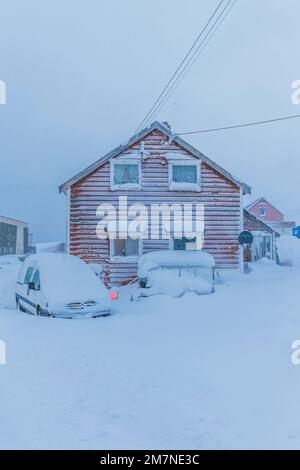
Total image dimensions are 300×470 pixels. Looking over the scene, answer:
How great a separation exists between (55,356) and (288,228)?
2134 inches

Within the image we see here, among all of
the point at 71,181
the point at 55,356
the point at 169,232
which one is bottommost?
the point at 55,356

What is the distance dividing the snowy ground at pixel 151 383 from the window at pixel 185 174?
10.9 m

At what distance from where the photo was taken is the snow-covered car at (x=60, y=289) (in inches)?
386

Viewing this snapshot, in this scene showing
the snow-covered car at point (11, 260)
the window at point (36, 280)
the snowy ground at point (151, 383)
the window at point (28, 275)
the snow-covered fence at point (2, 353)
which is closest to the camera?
the snowy ground at point (151, 383)

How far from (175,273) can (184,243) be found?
528cm

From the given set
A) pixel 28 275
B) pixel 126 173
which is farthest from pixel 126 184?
pixel 28 275

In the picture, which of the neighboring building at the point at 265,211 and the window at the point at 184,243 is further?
the neighboring building at the point at 265,211

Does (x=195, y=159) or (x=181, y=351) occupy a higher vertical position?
(x=195, y=159)

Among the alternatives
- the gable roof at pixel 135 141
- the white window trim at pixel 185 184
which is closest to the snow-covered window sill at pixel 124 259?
the white window trim at pixel 185 184

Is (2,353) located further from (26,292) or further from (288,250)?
(288,250)

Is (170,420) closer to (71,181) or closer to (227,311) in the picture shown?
(227,311)

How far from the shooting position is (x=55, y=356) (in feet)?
21.0

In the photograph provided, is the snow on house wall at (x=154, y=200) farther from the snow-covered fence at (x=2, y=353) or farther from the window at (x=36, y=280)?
the snow-covered fence at (x=2, y=353)
